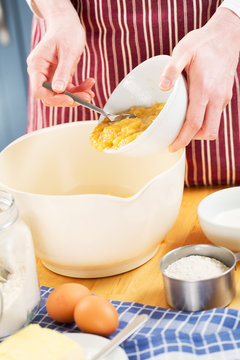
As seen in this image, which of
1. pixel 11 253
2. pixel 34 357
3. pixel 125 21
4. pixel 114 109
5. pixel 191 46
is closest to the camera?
pixel 34 357

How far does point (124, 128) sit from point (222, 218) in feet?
0.99

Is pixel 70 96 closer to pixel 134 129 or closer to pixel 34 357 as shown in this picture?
pixel 134 129

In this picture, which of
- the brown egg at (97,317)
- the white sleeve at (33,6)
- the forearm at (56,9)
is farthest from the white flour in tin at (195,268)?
the white sleeve at (33,6)

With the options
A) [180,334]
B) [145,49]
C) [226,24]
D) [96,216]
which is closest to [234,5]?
[226,24]

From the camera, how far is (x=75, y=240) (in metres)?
1.06

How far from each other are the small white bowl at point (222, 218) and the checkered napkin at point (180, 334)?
19 cm

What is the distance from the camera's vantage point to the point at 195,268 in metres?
1.02

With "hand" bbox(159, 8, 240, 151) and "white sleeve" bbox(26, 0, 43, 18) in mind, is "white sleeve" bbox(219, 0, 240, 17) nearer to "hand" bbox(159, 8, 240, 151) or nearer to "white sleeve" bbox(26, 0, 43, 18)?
"hand" bbox(159, 8, 240, 151)

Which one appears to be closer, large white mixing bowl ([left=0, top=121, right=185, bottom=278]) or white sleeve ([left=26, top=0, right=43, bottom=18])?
large white mixing bowl ([left=0, top=121, right=185, bottom=278])

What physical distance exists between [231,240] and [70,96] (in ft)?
1.48

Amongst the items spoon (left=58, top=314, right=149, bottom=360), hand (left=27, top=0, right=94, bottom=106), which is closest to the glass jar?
spoon (left=58, top=314, right=149, bottom=360)

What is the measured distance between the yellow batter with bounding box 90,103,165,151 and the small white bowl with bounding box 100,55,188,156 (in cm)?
2

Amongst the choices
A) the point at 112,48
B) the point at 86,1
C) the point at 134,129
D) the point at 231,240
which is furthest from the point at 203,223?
the point at 86,1

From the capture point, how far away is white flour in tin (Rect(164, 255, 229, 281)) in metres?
1.01
